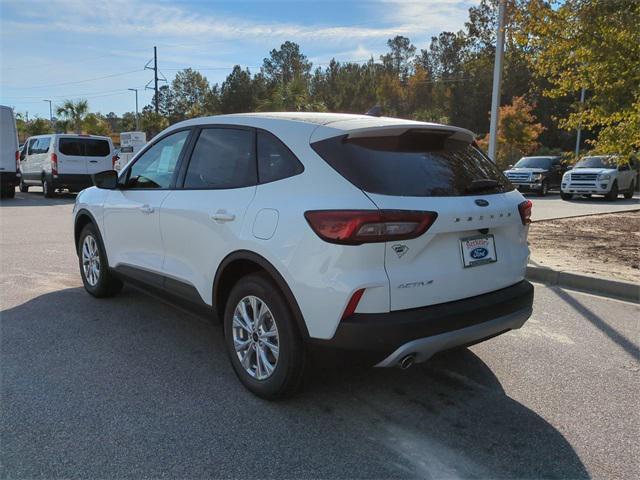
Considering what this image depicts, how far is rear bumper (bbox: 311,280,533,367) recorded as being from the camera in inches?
113

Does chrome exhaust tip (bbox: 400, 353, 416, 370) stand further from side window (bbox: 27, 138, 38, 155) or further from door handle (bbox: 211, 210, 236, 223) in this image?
side window (bbox: 27, 138, 38, 155)

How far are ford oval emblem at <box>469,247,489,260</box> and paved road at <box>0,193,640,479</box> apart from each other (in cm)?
94

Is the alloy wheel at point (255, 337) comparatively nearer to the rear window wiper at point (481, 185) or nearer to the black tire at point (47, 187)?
the rear window wiper at point (481, 185)

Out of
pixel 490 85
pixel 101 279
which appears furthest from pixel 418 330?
pixel 490 85

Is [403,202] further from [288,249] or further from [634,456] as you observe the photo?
[634,456]

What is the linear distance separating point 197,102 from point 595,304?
86.4 meters

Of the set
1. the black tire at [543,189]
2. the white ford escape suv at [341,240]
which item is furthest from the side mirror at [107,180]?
the black tire at [543,189]

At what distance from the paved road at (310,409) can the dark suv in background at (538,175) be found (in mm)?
18612

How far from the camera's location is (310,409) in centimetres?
331

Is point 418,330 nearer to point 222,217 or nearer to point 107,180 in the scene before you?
point 222,217

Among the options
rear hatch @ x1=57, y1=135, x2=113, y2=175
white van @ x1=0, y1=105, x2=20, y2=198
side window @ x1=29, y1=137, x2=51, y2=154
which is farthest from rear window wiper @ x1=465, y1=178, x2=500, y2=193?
side window @ x1=29, y1=137, x2=51, y2=154

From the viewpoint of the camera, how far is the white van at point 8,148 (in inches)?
637

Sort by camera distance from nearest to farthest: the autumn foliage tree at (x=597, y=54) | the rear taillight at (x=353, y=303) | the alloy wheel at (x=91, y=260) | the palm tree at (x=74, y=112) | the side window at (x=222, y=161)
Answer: the rear taillight at (x=353, y=303), the side window at (x=222, y=161), the alloy wheel at (x=91, y=260), the autumn foliage tree at (x=597, y=54), the palm tree at (x=74, y=112)

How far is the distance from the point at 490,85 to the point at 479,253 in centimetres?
6081
